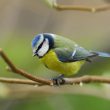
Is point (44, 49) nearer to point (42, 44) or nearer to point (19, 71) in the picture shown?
point (42, 44)

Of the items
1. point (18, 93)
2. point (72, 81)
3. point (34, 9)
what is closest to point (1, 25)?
point (34, 9)

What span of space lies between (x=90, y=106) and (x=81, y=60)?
0.78m

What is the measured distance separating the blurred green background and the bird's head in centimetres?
19

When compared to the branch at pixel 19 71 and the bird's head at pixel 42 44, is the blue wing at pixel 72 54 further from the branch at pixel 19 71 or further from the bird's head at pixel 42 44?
the branch at pixel 19 71

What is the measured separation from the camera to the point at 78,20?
3139mm

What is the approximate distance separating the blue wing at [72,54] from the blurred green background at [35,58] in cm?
8

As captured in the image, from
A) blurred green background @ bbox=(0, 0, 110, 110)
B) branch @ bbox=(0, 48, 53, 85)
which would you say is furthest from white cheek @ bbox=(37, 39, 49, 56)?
branch @ bbox=(0, 48, 53, 85)

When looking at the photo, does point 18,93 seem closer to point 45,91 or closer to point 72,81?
point 45,91

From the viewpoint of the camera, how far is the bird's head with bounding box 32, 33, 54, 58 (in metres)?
1.20

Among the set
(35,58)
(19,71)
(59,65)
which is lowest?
(35,58)

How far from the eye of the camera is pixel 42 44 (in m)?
1.25

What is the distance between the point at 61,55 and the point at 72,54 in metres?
0.03

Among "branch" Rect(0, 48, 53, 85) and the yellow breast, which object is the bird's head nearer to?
the yellow breast

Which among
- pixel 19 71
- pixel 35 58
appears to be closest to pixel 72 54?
pixel 19 71
